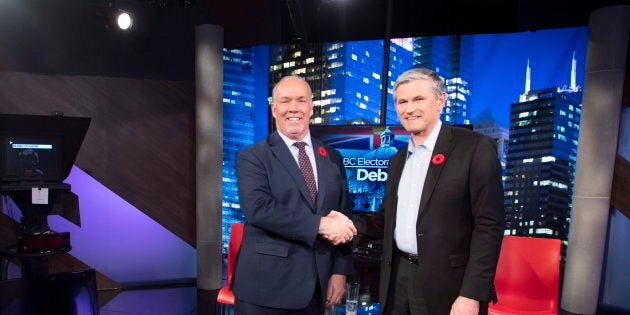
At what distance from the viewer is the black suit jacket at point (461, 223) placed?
4.51 ft

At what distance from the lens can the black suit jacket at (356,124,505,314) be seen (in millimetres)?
1374

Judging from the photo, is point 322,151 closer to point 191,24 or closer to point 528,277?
point 528,277

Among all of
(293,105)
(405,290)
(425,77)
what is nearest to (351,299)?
(405,290)

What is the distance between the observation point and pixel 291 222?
4.81 ft

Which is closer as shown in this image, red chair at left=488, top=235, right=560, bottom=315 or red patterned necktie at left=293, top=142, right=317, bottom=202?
red patterned necktie at left=293, top=142, right=317, bottom=202

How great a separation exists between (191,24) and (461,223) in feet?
14.4

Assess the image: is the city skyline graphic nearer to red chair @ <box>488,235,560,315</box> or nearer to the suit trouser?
red chair @ <box>488,235,560,315</box>

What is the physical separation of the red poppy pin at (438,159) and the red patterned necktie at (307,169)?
1.78 feet

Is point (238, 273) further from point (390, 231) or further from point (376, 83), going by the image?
point (376, 83)

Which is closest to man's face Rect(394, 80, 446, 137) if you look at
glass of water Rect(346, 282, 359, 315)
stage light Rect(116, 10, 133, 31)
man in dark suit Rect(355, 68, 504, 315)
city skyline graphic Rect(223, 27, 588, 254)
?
man in dark suit Rect(355, 68, 504, 315)

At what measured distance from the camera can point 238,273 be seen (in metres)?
1.60

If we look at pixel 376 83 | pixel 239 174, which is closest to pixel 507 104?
pixel 376 83

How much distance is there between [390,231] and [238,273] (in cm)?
72

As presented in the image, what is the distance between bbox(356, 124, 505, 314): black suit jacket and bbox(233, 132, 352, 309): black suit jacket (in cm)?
45
